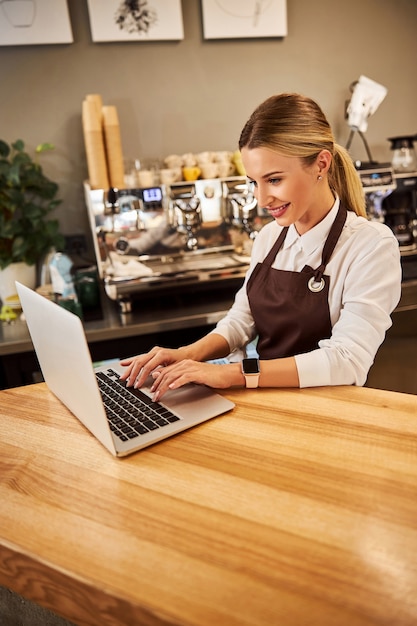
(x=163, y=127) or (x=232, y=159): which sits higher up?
(x=163, y=127)

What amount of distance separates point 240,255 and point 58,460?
5.18ft

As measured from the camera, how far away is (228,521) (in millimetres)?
831

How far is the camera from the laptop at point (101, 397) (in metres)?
0.97

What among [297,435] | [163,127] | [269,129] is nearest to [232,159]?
[163,127]

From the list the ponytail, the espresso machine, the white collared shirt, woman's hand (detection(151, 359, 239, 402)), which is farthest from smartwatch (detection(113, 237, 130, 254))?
woman's hand (detection(151, 359, 239, 402))

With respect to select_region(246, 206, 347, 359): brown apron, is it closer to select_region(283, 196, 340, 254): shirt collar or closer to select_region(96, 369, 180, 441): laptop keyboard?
select_region(283, 196, 340, 254): shirt collar

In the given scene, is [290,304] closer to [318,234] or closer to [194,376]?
[318,234]

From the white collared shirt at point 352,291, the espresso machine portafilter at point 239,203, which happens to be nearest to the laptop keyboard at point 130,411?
the white collared shirt at point 352,291

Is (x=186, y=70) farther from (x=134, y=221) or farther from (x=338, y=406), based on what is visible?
(x=338, y=406)

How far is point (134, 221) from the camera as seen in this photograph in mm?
2301

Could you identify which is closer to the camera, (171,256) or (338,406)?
(338,406)

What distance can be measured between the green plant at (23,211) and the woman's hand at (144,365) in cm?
124

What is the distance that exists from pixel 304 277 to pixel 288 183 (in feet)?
0.92

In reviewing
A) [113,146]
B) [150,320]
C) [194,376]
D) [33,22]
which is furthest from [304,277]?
[33,22]
